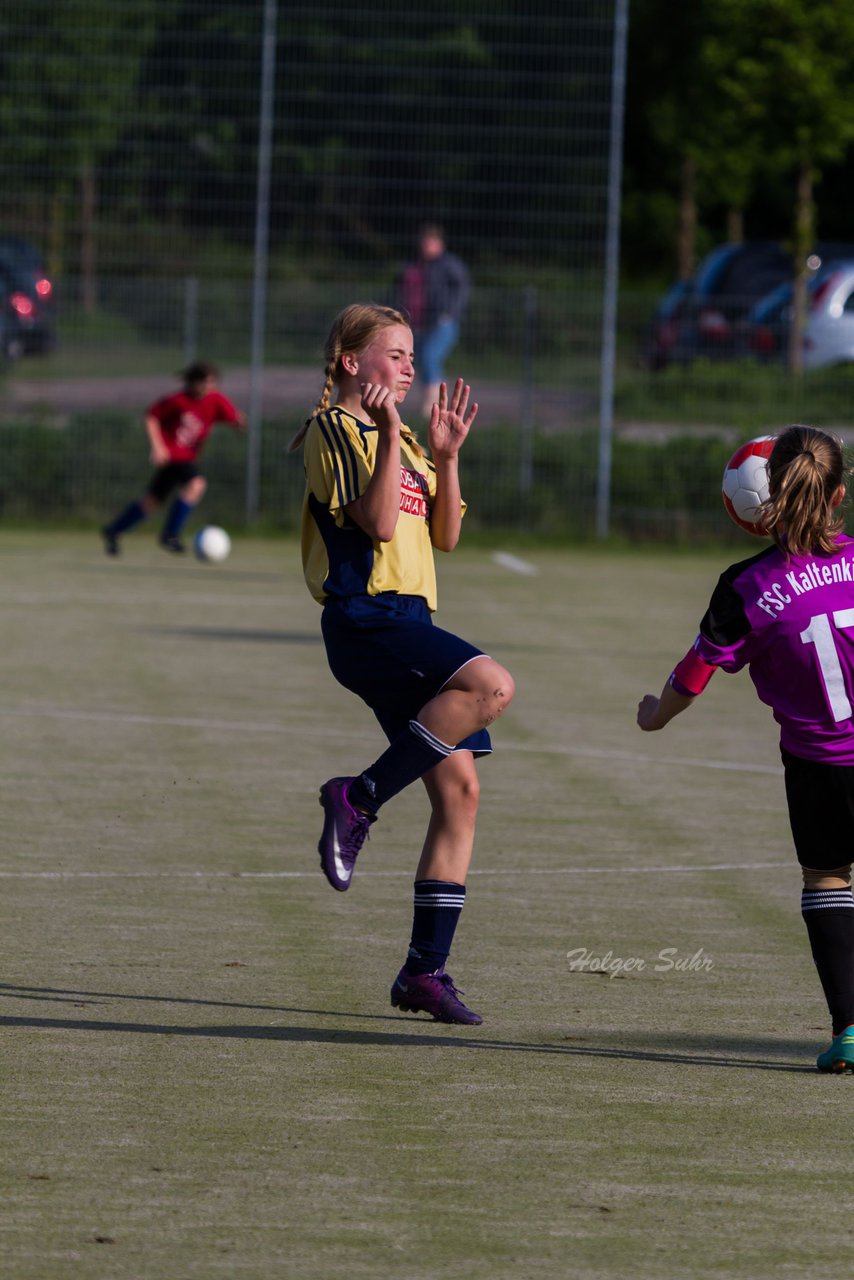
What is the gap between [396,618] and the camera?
5637 millimetres

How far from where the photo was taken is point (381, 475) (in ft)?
18.1

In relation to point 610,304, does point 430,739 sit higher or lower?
lower

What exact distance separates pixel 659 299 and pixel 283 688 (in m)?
13.2

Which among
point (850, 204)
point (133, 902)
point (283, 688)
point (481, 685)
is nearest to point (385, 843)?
point (133, 902)

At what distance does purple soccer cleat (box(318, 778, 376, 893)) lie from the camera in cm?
550

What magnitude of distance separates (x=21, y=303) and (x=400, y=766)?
1924 centimetres

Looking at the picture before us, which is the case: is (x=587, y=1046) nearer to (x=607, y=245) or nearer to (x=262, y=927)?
(x=262, y=927)

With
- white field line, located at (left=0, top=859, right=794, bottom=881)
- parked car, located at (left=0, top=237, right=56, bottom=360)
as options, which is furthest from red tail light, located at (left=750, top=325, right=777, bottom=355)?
white field line, located at (left=0, top=859, right=794, bottom=881)

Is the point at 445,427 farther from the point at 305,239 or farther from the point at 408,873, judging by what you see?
the point at 305,239

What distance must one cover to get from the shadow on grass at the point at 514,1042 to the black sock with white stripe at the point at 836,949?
0.17 meters

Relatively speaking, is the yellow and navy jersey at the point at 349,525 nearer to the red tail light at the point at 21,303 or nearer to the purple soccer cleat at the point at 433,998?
the purple soccer cleat at the point at 433,998

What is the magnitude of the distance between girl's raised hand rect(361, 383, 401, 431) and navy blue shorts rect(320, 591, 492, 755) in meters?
0.45

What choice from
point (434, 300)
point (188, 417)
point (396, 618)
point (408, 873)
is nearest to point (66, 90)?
point (434, 300)

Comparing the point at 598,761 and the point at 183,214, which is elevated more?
the point at 183,214
